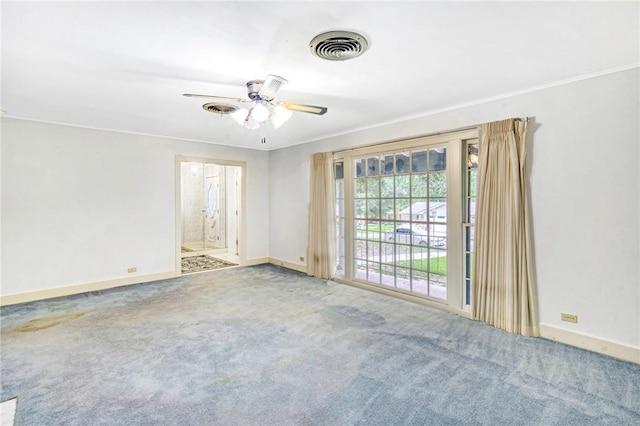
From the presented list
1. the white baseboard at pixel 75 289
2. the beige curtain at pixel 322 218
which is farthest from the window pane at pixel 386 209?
the white baseboard at pixel 75 289

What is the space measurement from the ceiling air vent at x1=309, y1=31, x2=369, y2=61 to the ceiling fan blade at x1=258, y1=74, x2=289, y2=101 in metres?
0.31

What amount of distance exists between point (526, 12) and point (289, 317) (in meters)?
3.41

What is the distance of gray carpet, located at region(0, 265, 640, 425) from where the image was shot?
2.06m

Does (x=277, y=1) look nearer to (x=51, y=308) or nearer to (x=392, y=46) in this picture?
(x=392, y=46)

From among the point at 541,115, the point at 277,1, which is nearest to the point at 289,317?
the point at 277,1

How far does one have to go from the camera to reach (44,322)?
3.58 metres

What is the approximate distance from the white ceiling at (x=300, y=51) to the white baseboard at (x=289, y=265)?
3.26m

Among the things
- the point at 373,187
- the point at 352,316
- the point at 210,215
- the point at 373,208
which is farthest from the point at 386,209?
the point at 210,215

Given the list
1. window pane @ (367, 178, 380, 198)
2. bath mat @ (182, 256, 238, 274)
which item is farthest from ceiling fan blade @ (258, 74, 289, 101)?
bath mat @ (182, 256, 238, 274)

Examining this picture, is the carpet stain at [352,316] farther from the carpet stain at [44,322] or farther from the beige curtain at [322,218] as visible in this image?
the carpet stain at [44,322]

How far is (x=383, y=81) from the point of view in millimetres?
2916

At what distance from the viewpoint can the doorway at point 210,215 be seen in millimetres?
7367

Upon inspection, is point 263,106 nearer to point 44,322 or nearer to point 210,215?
point 44,322

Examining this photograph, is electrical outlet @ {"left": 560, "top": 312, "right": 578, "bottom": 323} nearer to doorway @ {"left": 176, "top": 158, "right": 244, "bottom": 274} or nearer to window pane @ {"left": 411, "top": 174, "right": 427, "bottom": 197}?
window pane @ {"left": 411, "top": 174, "right": 427, "bottom": 197}
